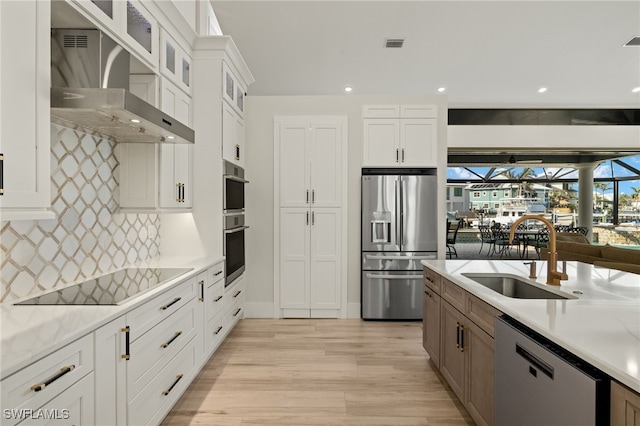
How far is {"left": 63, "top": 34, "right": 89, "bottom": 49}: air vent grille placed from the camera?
196cm

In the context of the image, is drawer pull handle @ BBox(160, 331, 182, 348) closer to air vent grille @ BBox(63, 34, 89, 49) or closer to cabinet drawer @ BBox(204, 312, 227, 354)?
cabinet drawer @ BBox(204, 312, 227, 354)

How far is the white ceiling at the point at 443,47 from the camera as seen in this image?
11.6 feet

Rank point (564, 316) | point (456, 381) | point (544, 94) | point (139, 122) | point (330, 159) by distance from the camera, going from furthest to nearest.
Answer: point (544, 94)
point (330, 159)
point (456, 381)
point (139, 122)
point (564, 316)

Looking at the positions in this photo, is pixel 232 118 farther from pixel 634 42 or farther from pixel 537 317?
pixel 634 42

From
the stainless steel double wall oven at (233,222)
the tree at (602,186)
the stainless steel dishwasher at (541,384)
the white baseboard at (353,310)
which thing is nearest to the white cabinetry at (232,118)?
the stainless steel double wall oven at (233,222)

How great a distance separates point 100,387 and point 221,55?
2908mm

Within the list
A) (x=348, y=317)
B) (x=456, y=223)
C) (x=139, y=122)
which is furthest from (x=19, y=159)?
(x=456, y=223)

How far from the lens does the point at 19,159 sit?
1364 millimetres

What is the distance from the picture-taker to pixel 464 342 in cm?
219

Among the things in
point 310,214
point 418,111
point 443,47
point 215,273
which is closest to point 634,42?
point 443,47

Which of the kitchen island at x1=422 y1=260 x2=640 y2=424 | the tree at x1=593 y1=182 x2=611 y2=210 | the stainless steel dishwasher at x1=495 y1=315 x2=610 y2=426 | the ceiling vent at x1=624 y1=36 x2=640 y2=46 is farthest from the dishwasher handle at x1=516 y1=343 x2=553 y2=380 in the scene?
the tree at x1=593 y1=182 x2=611 y2=210

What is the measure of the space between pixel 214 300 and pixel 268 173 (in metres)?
1.80

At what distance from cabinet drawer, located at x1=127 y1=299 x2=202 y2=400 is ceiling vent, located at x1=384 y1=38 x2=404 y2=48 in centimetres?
355

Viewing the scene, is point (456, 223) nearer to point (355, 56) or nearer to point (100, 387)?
point (355, 56)
